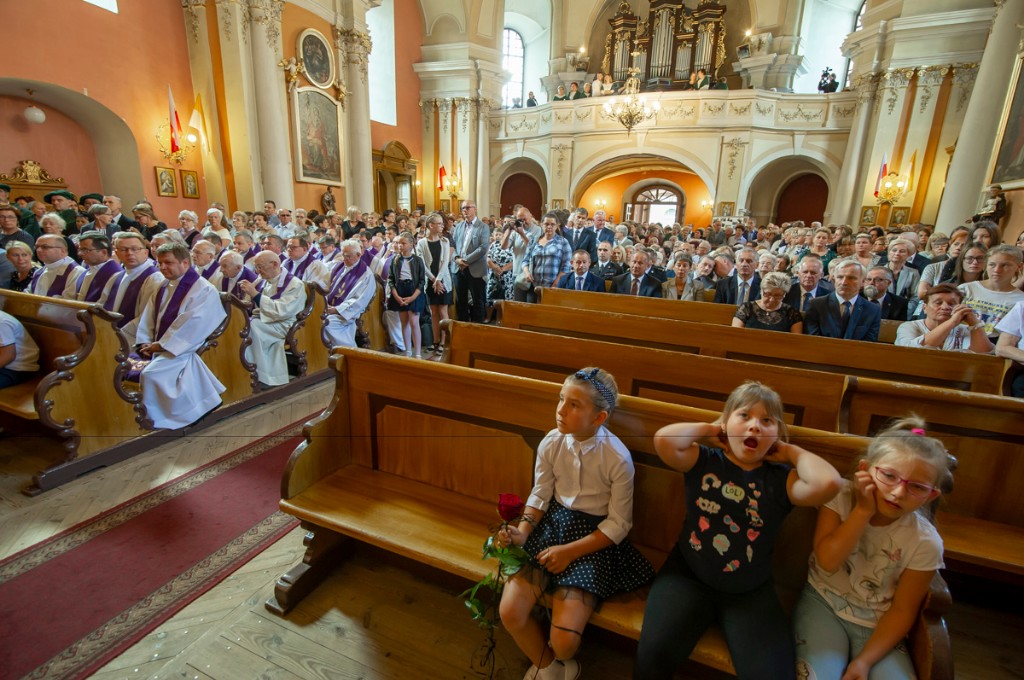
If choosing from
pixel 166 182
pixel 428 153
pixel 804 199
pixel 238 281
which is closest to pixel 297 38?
pixel 166 182

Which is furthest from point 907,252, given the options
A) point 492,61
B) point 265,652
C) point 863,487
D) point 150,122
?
point 492,61

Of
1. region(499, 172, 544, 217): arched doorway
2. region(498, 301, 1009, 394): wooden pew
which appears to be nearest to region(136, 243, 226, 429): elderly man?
region(498, 301, 1009, 394): wooden pew

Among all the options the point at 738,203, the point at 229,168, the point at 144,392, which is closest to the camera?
the point at 144,392

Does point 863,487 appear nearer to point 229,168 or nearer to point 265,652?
point 265,652

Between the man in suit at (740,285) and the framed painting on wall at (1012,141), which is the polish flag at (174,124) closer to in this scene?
the man in suit at (740,285)

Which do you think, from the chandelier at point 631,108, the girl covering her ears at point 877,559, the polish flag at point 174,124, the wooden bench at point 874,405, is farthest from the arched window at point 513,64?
the girl covering her ears at point 877,559

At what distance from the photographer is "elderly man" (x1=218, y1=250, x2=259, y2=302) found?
4.30 m

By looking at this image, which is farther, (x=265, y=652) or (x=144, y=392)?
(x=144, y=392)

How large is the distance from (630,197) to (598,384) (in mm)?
18929

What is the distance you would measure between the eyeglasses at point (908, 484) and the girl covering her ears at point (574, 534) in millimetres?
680

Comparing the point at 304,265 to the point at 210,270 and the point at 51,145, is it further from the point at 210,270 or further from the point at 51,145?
the point at 51,145

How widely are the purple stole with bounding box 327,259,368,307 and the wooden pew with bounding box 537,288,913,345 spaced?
6.46 ft

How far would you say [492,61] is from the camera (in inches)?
595

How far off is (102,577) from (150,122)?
862 cm
